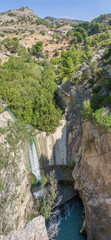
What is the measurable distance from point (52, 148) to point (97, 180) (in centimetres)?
1215

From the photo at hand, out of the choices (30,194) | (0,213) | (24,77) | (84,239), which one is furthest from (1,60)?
(84,239)

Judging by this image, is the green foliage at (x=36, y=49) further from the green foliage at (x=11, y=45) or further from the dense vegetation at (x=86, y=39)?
the dense vegetation at (x=86, y=39)

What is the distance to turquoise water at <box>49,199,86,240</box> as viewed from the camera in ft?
49.0

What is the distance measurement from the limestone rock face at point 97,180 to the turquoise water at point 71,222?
235cm

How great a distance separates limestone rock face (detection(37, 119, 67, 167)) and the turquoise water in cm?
621

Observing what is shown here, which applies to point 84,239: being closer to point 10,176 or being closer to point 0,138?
point 10,176

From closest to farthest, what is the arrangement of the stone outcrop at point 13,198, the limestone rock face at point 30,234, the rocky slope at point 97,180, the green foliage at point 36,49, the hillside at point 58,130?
the limestone rock face at point 30,234 < the stone outcrop at point 13,198 < the rocky slope at point 97,180 < the hillside at point 58,130 < the green foliage at point 36,49

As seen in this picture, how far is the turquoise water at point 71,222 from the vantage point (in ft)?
49.0

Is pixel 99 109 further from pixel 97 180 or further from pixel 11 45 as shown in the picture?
pixel 11 45

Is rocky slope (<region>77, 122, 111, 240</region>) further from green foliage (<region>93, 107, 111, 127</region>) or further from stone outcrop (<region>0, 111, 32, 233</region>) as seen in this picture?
stone outcrop (<region>0, 111, 32, 233</region>)

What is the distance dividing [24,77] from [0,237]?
34.4 m

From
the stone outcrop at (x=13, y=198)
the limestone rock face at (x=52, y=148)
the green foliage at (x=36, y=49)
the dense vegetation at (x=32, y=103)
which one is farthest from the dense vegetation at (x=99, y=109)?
the green foliage at (x=36, y=49)

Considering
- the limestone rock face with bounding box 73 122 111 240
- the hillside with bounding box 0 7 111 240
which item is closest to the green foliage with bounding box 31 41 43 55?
the hillside with bounding box 0 7 111 240

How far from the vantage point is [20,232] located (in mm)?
6871
